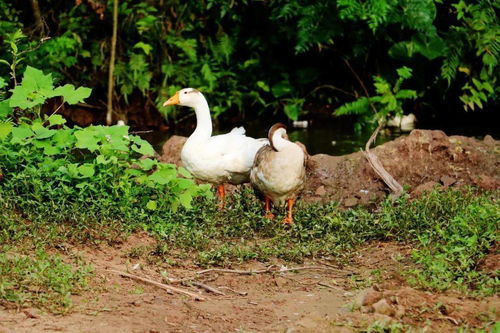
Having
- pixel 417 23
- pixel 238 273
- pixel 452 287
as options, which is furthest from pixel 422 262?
pixel 417 23

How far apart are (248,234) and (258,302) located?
4.77 feet

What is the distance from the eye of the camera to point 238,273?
561cm

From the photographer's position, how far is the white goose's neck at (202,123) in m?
7.82

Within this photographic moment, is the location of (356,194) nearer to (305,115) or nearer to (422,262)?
(422,262)

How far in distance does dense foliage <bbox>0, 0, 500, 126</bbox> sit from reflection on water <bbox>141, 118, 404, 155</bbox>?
1.19 feet

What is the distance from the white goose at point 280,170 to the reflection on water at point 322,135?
161 inches

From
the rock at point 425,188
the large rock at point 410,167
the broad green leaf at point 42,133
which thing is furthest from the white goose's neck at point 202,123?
the rock at point 425,188

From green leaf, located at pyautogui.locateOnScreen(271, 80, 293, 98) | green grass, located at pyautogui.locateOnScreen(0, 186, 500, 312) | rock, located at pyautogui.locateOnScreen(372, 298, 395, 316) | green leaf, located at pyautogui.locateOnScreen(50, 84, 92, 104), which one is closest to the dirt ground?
rock, located at pyautogui.locateOnScreen(372, 298, 395, 316)

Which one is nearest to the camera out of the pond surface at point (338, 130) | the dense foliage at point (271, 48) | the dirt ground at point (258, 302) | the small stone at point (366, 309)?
the dirt ground at point (258, 302)

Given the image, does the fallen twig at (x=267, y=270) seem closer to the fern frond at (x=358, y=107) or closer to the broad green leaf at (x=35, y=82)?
the broad green leaf at (x=35, y=82)

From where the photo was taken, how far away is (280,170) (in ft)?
22.4

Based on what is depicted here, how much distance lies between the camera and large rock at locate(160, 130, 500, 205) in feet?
26.3

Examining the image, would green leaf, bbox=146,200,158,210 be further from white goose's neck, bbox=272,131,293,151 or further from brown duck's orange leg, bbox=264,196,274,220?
white goose's neck, bbox=272,131,293,151

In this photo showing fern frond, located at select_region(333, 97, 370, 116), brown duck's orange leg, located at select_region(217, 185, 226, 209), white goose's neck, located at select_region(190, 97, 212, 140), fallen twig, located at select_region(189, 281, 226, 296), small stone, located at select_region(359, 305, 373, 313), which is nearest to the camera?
small stone, located at select_region(359, 305, 373, 313)
